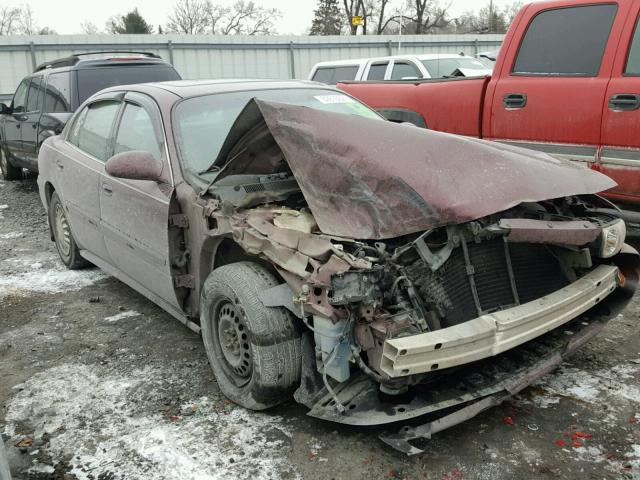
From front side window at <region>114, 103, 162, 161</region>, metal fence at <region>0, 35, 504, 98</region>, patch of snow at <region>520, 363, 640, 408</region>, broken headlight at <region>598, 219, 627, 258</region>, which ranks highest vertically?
metal fence at <region>0, 35, 504, 98</region>

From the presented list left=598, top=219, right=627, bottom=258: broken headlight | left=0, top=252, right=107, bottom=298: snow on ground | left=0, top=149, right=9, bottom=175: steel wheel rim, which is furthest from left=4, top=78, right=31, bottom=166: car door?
left=598, top=219, right=627, bottom=258: broken headlight

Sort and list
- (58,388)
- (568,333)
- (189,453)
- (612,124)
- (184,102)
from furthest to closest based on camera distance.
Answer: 1. (612,124)
2. (184,102)
3. (58,388)
4. (568,333)
5. (189,453)

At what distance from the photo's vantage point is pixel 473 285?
284 cm

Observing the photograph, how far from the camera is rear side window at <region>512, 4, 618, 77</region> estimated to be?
192 inches

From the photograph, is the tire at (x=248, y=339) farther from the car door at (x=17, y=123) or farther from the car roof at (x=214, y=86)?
the car door at (x=17, y=123)

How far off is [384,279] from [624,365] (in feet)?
6.11

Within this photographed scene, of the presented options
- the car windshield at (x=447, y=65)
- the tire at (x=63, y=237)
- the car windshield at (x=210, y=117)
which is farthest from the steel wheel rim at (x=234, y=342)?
the car windshield at (x=447, y=65)

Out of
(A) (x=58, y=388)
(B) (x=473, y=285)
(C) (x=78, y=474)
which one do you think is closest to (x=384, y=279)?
(B) (x=473, y=285)

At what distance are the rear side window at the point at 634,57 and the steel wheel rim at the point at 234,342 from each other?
3608 millimetres

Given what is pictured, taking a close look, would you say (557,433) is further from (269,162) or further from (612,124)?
(612,124)

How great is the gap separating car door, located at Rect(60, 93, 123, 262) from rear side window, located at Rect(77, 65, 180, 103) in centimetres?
299

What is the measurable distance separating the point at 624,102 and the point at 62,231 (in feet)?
16.2

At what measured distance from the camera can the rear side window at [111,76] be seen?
8.02 meters

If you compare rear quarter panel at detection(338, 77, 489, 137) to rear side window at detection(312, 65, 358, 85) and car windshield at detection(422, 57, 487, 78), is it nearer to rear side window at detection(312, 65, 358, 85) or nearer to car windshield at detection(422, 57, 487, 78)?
car windshield at detection(422, 57, 487, 78)
